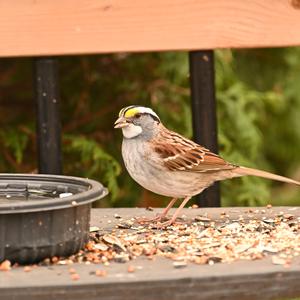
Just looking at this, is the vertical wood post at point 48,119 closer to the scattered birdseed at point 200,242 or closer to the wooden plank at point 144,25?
the wooden plank at point 144,25

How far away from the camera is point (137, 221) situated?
3.48m

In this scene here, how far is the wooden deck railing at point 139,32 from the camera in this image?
421 centimetres

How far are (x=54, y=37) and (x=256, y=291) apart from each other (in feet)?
6.82

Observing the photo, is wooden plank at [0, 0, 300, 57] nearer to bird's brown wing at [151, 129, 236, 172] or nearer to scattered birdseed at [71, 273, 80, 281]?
bird's brown wing at [151, 129, 236, 172]

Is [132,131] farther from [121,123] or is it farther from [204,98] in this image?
[204,98]

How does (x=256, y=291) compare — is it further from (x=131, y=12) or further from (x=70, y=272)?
(x=131, y=12)

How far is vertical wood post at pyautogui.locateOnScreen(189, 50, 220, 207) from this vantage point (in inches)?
168

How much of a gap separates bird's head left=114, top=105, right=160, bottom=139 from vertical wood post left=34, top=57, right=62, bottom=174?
1.32 ft

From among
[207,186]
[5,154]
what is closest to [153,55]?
[5,154]

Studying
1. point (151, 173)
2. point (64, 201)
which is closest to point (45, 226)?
point (64, 201)

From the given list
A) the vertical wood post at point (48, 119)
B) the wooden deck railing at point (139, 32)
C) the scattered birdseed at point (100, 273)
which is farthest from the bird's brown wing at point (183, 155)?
the scattered birdseed at point (100, 273)

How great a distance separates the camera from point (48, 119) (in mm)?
4227

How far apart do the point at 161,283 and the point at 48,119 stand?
1929 millimetres

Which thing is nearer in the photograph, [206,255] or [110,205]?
[206,255]
